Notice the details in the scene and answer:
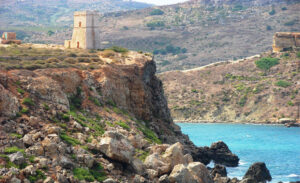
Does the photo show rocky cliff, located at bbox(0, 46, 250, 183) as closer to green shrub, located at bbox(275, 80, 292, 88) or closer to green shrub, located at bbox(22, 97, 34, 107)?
green shrub, located at bbox(22, 97, 34, 107)

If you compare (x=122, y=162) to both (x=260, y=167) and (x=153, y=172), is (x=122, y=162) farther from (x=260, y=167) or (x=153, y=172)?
(x=260, y=167)

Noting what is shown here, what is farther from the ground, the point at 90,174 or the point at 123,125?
the point at 90,174

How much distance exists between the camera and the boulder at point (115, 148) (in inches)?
1252

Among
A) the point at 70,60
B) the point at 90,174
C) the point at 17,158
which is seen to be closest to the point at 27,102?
the point at 90,174

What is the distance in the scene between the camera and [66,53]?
54.9m

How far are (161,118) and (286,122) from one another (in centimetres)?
7248

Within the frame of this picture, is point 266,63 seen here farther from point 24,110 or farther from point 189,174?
point 24,110

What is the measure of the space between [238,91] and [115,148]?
363 feet

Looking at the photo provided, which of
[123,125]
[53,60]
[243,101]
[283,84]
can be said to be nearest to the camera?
[123,125]

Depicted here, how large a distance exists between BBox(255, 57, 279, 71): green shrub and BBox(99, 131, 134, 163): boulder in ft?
382

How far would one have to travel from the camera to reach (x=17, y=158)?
89.4ft

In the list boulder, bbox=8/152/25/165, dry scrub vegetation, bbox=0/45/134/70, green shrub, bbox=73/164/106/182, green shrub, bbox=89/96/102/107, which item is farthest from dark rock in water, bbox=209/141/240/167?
boulder, bbox=8/152/25/165

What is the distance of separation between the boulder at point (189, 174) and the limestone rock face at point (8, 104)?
844 centimetres

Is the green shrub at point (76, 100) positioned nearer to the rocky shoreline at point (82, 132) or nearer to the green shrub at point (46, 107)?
the rocky shoreline at point (82, 132)
